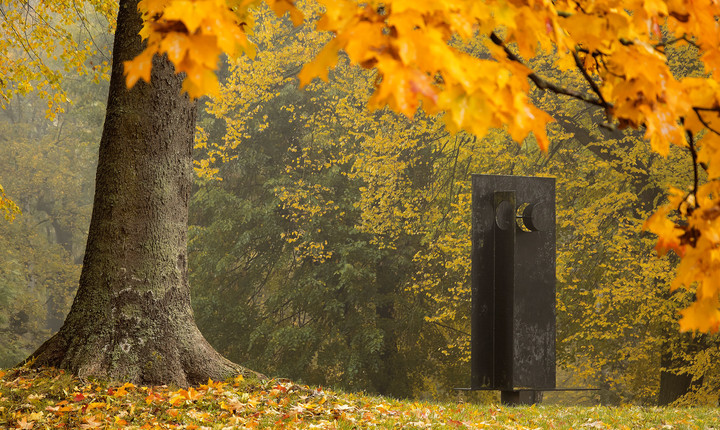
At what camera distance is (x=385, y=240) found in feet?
52.3

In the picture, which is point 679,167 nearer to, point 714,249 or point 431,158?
point 431,158

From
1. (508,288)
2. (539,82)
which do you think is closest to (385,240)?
(508,288)

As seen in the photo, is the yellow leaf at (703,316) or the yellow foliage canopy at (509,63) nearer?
the yellow foliage canopy at (509,63)

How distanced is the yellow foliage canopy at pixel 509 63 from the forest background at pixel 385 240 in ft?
28.9

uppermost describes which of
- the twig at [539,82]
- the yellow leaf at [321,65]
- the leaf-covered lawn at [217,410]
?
the twig at [539,82]

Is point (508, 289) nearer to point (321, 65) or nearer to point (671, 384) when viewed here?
point (321, 65)

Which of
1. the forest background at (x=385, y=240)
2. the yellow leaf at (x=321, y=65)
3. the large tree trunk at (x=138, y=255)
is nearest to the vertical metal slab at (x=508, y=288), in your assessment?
the large tree trunk at (x=138, y=255)

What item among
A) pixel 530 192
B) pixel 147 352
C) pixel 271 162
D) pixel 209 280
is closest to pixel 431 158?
pixel 271 162

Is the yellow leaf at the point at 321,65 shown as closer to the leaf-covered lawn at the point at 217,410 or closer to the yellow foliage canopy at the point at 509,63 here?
the yellow foliage canopy at the point at 509,63

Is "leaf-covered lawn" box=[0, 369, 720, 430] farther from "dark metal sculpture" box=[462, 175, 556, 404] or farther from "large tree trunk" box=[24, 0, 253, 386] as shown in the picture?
"dark metal sculpture" box=[462, 175, 556, 404]

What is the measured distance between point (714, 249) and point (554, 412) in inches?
209

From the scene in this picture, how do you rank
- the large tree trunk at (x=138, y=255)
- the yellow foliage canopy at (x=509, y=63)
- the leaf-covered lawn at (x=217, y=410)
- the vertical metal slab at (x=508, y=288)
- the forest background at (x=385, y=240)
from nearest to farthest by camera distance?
the yellow foliage canopy at (x=509, y=63), the leaf-covered lawn at (x=217, y=410), the large tree trunk at (x=138, y=255), the vertical metal slab at (x=508, y=288), the forest background at (x=385, y=240)

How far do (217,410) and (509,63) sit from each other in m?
3.53

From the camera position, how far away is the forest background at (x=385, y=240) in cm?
1234
